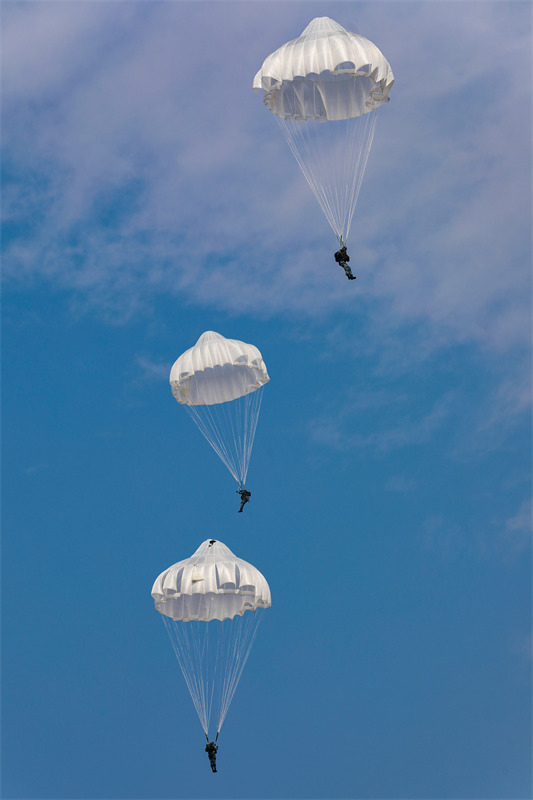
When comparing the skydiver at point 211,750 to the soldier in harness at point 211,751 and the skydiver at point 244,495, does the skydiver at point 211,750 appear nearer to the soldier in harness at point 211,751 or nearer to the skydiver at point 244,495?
the soldier in harness at point 211,751

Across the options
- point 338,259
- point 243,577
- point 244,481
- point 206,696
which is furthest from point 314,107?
point 206,696

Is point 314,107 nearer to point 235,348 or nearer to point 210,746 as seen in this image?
point 235,348

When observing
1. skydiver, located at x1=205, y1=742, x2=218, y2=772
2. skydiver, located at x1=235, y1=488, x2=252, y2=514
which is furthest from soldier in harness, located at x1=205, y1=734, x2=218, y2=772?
skydiver, located at x1=235, y1=488, x2=252, y2=514

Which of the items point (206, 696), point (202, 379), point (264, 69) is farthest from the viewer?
point (202, 379)

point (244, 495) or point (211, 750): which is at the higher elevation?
point (244, 495)

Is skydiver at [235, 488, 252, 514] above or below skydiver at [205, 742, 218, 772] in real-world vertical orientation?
above

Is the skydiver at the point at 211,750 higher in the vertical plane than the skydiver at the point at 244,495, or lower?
lower

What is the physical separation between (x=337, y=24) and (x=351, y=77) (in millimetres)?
1642

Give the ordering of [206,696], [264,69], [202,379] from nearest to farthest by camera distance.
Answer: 1. [264,69]
2. [206,696]
3. [202,379]

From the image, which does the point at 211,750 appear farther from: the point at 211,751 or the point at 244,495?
the point at 244,495

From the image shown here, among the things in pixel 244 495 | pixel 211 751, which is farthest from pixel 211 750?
pixel 244 495

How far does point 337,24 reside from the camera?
38719 millimetres

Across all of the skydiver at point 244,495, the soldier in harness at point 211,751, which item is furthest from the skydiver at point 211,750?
the skydiver at point 244,495

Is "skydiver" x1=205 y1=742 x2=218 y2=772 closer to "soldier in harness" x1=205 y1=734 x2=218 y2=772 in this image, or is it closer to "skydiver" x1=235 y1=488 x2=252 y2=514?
"soldier in harness" x1=205 y1=734 x2=218 y2=772
